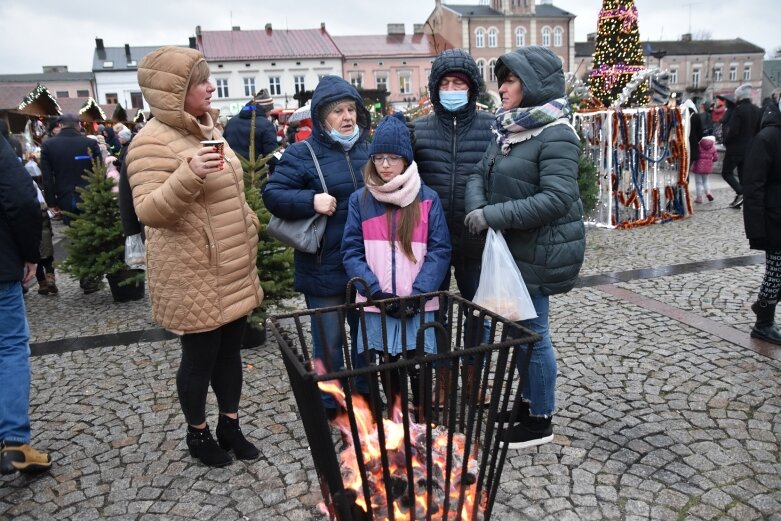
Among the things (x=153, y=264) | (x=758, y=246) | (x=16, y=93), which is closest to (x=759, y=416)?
(x=758, y=246)

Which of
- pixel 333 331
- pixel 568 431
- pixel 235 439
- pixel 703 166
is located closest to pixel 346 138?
pixel 333 331

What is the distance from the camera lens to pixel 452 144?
3092 millimetres

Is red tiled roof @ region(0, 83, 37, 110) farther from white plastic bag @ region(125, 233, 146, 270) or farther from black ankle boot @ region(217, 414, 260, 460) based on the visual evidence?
black ankle boot @ region(217, 414, 260, 460)

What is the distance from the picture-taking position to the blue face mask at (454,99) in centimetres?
300

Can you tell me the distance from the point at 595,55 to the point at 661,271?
23.7 ft

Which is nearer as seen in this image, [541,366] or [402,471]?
[402,471]

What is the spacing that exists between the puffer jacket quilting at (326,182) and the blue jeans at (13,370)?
4.36ft

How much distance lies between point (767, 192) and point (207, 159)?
3742 millimetres


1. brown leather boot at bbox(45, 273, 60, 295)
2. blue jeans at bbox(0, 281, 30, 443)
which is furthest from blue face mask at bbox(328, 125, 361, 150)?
brown leather boot at bbox(45, 273, 60, 295)

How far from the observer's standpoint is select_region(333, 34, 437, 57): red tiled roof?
54125mm

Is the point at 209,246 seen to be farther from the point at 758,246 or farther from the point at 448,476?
the point at 758,246

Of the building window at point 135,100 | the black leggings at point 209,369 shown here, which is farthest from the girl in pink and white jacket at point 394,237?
the building window at point 135,100

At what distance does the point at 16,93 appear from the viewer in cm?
1777

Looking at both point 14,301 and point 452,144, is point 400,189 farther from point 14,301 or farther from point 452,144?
point 14,301
